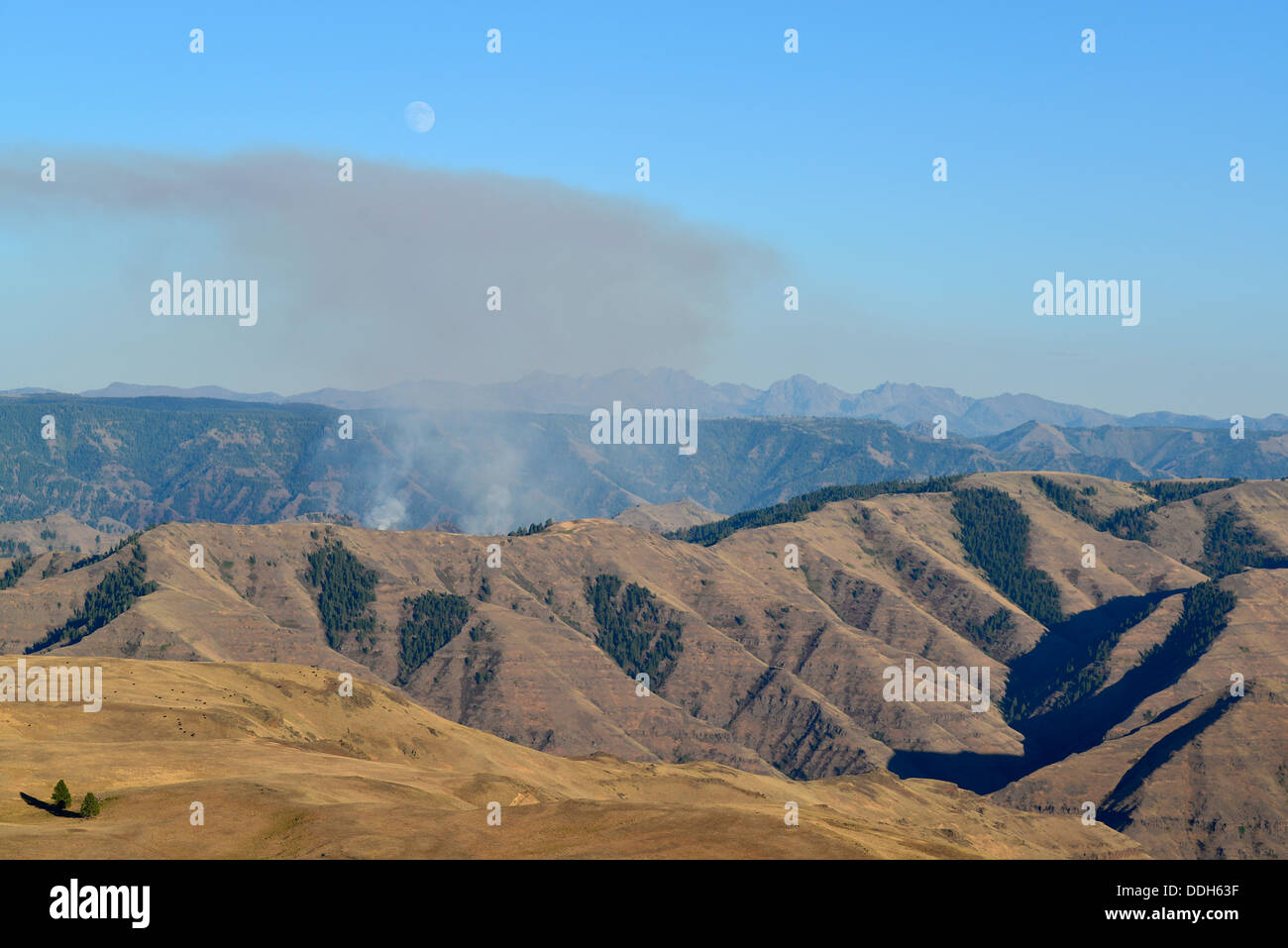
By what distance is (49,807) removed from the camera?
4717 inches

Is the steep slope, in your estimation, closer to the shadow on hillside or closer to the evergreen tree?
the shadow on hillside

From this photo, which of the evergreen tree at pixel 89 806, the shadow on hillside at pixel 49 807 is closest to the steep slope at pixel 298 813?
the shadow on hillside at pixel 49 807

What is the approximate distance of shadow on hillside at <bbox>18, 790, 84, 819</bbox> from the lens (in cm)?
11744

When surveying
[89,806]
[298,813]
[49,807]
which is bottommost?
[298,813]

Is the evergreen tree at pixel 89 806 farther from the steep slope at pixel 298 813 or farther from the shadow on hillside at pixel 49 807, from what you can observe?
the steep slope at pixel 298 813

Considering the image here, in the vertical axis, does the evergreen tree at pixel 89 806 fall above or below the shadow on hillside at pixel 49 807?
above

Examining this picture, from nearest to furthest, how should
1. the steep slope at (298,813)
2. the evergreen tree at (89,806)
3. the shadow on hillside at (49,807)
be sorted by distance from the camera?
the steep slope at (298,813) < the evergreen tree at (89,806) < the shadow on hillside at (49,807)

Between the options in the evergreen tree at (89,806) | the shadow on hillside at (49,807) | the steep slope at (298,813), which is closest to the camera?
the steep slope at (298,813)

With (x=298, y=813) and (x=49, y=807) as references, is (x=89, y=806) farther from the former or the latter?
(x=298, y=813)

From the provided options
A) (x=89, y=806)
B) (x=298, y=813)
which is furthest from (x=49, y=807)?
(x=298, y=813)

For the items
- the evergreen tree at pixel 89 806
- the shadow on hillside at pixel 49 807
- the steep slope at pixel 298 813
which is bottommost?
the steep slope at pixel 298 813

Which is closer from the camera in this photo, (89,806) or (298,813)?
(89,806)

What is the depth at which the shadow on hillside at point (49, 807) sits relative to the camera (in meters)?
117

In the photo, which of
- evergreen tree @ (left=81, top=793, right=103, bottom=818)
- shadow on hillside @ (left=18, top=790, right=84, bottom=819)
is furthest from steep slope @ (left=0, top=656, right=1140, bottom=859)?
evergreen tree @ (left=81, top=793, right=103, bottom=818)
